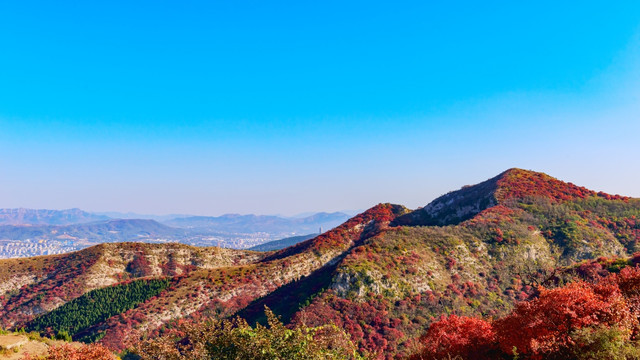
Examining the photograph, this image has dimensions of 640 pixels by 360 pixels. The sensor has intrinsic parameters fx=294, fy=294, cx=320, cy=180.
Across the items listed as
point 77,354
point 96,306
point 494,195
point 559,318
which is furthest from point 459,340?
point 96,306

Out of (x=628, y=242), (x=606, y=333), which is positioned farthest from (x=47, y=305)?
(x=628, y=242)

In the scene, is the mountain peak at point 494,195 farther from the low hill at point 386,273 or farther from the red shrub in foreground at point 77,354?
the red shrub in foreground at point 77,354

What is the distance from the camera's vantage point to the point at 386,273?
5281 cm

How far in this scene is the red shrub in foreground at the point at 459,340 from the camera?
20.5m

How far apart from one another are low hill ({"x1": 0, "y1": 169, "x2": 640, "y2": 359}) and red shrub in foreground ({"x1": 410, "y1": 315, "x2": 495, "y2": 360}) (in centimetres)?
1094

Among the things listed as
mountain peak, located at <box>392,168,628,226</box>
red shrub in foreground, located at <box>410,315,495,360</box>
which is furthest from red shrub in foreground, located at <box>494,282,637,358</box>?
mountain peak, located at <box>392,168,628,226</box>

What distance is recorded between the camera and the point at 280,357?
1203 cm

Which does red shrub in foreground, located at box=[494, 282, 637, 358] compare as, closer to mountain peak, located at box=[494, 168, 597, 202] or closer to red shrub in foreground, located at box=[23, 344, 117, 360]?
red shrub in foreground, located at box=[23, 344, 117, 360]

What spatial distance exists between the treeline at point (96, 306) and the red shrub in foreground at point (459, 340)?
218 ft

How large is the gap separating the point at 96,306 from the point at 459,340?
80037mm

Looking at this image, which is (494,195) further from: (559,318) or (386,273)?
(559,318)

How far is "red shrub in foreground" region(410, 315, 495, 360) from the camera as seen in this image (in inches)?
808

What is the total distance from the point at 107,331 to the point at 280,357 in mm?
62683

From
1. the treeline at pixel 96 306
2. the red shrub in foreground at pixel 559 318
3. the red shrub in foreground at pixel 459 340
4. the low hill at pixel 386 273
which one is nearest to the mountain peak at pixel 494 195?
the low hill at pixel 386 273
